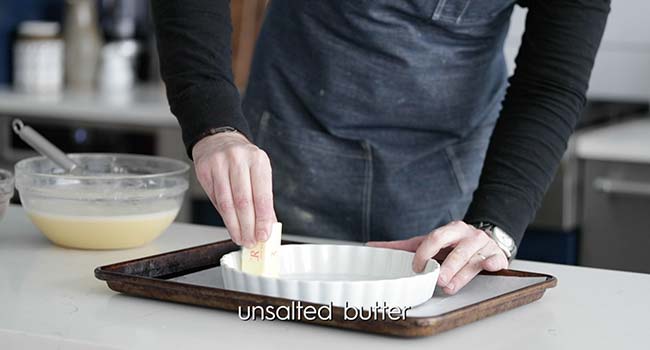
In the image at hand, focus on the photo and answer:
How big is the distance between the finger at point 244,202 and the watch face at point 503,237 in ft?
0.96

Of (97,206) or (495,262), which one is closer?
(495,262)

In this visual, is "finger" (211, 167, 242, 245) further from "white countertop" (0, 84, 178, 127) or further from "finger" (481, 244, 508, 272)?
"white countertop" (0, 84, 178, 127)

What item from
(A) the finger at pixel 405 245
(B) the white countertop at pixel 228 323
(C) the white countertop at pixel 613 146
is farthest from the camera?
(C) the white countertop at pixel 613 146

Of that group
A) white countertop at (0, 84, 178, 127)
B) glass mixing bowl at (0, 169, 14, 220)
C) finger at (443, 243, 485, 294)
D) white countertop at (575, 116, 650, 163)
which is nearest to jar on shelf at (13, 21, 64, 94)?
white countertop at (0, 84, 178, 127)

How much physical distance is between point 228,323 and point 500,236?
37 centimetres

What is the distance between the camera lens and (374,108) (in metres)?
1.56

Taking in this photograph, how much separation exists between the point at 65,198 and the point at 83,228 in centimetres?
4

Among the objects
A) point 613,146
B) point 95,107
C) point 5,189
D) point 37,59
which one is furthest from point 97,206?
point 37,59

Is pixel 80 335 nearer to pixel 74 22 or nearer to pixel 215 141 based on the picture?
pixel 215 141

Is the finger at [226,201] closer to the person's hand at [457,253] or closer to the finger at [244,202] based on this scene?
the finger at [244,202]

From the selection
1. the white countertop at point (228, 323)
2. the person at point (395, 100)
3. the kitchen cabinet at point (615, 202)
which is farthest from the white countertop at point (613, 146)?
the white countertop at point (228, 323)

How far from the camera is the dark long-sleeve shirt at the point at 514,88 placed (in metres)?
1.24

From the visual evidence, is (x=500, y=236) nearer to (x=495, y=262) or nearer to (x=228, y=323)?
(x=495, y=262)

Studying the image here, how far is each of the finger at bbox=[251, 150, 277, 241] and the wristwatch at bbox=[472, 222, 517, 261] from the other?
264mm
